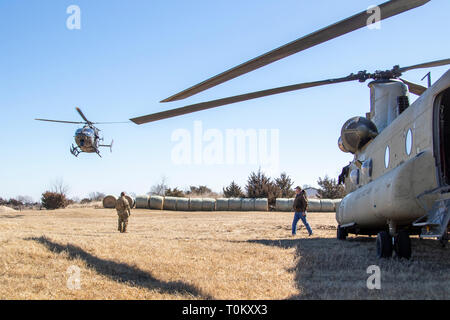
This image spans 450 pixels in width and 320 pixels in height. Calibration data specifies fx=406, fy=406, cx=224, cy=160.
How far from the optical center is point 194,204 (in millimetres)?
33344

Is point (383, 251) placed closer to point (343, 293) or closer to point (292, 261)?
point (292, 261)

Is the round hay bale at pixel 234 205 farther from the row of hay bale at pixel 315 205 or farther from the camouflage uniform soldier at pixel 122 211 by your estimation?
the camouflage uniform soldier at pixel 122 211

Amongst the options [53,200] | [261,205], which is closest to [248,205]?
[261,205]

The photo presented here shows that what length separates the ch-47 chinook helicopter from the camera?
161 inches

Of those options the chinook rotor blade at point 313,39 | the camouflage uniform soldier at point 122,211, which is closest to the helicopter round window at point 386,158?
the chinook rotor blade at point 313,39

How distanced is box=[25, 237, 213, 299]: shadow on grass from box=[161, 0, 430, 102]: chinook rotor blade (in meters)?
2.42

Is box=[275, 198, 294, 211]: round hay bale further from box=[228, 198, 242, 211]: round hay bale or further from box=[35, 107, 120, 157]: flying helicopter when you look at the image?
box=[35, 107, 120, 157]: flying helicopter

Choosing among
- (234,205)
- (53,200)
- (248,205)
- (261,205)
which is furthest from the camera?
(53,200)

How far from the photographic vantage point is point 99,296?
15.3 feet

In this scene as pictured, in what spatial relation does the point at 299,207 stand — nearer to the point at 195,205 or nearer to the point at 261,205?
the point at 261,205

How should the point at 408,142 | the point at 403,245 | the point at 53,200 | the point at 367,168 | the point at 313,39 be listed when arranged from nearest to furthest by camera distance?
the point at 313,39
the point at 408,142
the point at 403,245
the point at 367,168
the point at 53,200

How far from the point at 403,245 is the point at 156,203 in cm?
2753
